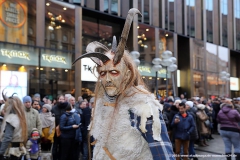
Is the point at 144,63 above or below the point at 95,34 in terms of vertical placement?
below

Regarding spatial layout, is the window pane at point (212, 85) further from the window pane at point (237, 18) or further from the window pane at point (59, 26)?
the window pane at point (59, 26)

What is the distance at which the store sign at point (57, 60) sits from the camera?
15317mm

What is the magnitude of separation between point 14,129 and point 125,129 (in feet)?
10.2

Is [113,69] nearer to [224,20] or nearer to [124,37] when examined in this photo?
[124,37]

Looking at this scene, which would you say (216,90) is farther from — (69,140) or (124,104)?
(124,104)

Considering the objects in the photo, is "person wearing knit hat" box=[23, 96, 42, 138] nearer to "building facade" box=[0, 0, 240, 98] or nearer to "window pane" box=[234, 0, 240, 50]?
"building facade" box=[0, 0, 240, 98]

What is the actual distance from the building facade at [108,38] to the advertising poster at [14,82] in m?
0.05

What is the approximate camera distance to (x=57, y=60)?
15992 mm

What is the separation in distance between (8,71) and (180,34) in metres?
16.3

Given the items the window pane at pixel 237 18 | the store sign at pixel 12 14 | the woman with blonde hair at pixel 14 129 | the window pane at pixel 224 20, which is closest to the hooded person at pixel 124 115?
the woman with blonde hair at pixel 14 129

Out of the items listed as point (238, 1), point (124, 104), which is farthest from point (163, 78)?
point (124, 104)

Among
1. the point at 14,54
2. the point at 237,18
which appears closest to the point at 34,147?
the point at 14,54

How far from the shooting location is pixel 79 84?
16.4 metres

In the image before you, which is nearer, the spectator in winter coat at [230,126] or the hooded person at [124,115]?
the hooded person at [124,115]
